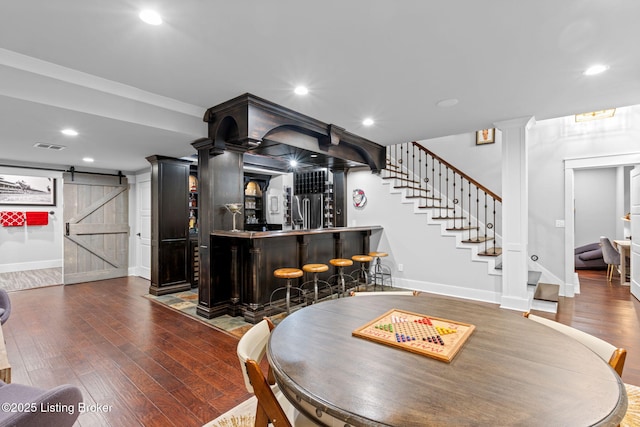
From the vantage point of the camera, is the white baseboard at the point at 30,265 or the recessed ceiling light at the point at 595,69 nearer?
the recessed ceiling light at the point at 595,69

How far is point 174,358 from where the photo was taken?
2729mm

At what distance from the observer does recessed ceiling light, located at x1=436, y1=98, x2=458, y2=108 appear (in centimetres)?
336

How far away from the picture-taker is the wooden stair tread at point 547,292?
14.0 feet

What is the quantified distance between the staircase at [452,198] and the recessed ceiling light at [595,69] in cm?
230

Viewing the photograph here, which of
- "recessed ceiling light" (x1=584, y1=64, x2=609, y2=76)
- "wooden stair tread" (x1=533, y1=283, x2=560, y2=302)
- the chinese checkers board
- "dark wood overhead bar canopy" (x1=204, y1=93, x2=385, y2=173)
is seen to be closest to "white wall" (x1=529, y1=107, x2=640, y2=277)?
"wooden stair tread" (x1=533, y1=283, x2=560, y2=302)

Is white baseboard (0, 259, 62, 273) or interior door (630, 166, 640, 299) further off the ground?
interior door (630, 166, 640, 299)

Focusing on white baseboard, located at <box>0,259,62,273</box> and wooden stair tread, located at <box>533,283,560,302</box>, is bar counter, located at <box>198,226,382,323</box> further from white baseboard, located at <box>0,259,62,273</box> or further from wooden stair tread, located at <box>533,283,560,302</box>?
white baseboard, located at <box>0,259,62,273</box>

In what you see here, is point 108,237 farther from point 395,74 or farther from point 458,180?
point 458,180

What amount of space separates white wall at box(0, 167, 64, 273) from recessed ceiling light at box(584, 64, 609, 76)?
29.7 feet

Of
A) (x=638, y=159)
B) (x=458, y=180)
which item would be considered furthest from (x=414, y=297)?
(x=638, y=159)

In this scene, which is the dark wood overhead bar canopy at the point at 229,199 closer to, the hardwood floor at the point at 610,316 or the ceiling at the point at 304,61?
the ceiling at the point at 304,61

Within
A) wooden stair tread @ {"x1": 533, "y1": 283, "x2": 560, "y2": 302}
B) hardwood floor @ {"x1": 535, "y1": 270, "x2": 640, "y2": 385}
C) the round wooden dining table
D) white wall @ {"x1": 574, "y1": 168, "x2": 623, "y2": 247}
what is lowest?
hardwood floor @ {"x1": 535, "y1": 270, "x2": 640, "y2": 385}

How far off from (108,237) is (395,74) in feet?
21.2

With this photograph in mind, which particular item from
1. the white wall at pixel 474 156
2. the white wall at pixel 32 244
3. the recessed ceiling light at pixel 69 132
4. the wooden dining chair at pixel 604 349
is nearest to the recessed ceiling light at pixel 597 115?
the white wall at pixel 474 156
